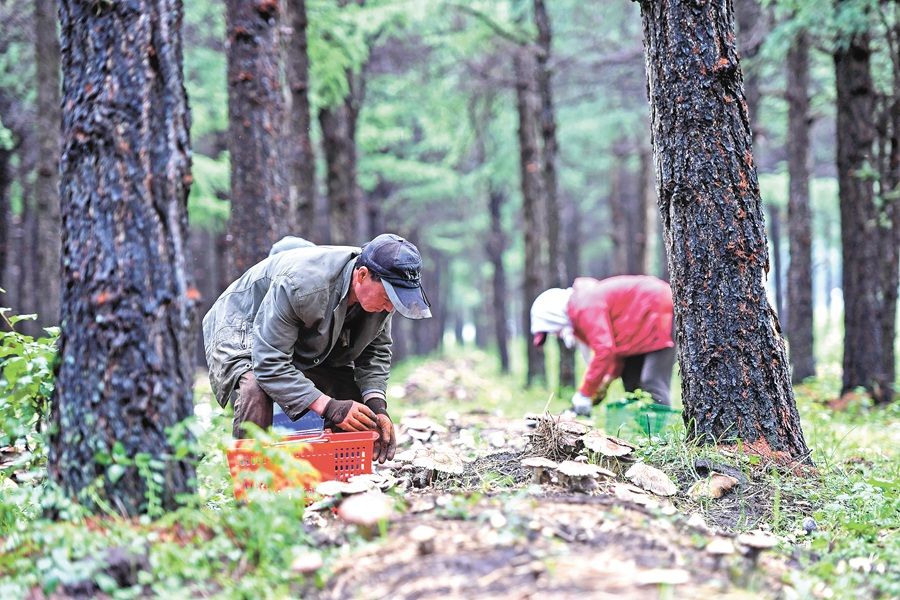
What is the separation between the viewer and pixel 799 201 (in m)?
11.2

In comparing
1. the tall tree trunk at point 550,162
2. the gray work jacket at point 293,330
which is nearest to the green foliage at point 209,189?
the tall tree trunk at point 550,162

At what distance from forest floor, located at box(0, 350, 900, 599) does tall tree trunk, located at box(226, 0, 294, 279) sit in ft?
10.6

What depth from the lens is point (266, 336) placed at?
13.5ft

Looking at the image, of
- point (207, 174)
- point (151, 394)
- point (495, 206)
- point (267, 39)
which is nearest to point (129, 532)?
point (151, 394)

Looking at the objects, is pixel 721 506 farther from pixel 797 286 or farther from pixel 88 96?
pixel 797 286

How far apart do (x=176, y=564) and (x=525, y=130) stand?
37.8 feet

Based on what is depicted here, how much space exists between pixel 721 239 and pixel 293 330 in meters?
2.54

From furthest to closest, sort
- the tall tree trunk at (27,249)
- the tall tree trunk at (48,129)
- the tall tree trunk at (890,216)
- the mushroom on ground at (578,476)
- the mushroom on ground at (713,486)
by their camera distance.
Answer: the tall tree trunk at (27,249)
the tall tree trunk at (48,129)
the tall tree trunk at (890,216)
the mushroom on ground at (713,486)
the mushroom on ground at (578,476)

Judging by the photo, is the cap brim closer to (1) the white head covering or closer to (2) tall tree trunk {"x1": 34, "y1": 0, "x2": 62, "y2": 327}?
(1) the white head covering

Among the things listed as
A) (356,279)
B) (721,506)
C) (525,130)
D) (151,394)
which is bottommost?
(721,506)

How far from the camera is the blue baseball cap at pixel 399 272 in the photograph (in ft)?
13.2

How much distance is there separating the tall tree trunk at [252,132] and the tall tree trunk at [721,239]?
12.5 ft

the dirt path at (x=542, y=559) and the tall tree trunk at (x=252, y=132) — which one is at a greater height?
the tall tree trunk at (x=252, y=132)

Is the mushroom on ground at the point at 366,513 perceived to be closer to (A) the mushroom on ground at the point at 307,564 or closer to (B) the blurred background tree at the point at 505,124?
(A) the mushroom on ground at the point at 307,564
